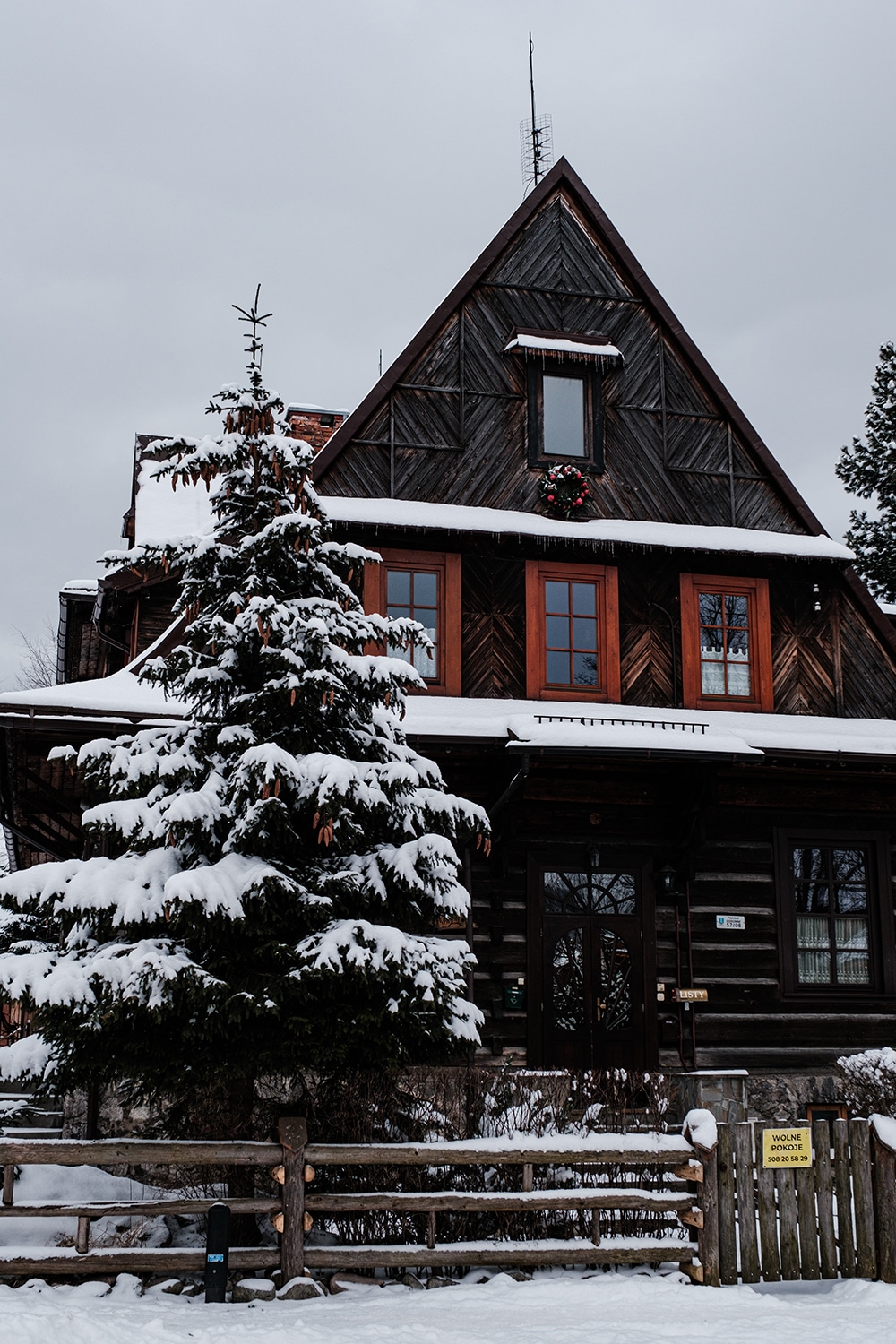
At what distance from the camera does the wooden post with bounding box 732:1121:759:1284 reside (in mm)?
9266

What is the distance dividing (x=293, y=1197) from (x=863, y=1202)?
3954mm

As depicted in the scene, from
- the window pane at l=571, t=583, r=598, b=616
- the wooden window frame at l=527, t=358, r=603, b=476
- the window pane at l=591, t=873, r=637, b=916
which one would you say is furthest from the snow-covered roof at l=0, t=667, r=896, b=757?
the wooden window frame at l=527, t=358, r=603, b=476

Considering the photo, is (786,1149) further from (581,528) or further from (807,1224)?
(581,528)

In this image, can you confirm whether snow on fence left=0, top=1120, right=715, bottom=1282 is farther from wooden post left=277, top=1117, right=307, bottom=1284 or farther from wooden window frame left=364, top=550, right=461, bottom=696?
wooden window frame left=364, top=550, right=461, bottom=696

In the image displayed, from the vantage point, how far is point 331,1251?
9.02 m

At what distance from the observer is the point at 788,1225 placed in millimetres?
9289

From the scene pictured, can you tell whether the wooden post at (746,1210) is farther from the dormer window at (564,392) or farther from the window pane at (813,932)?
the dormer window at (564,392)

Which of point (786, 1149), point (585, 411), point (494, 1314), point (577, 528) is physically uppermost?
point (585, 411)

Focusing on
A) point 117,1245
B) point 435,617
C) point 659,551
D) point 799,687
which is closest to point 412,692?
point 435,617

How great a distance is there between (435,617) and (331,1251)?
840 cm

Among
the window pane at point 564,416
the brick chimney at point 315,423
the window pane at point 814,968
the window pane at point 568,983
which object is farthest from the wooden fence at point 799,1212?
the brick chimney at point 315,423

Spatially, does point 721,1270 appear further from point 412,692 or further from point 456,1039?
point 412,692

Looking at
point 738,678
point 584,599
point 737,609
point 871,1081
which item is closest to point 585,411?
point 584,599

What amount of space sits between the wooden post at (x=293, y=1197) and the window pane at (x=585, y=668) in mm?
8142
